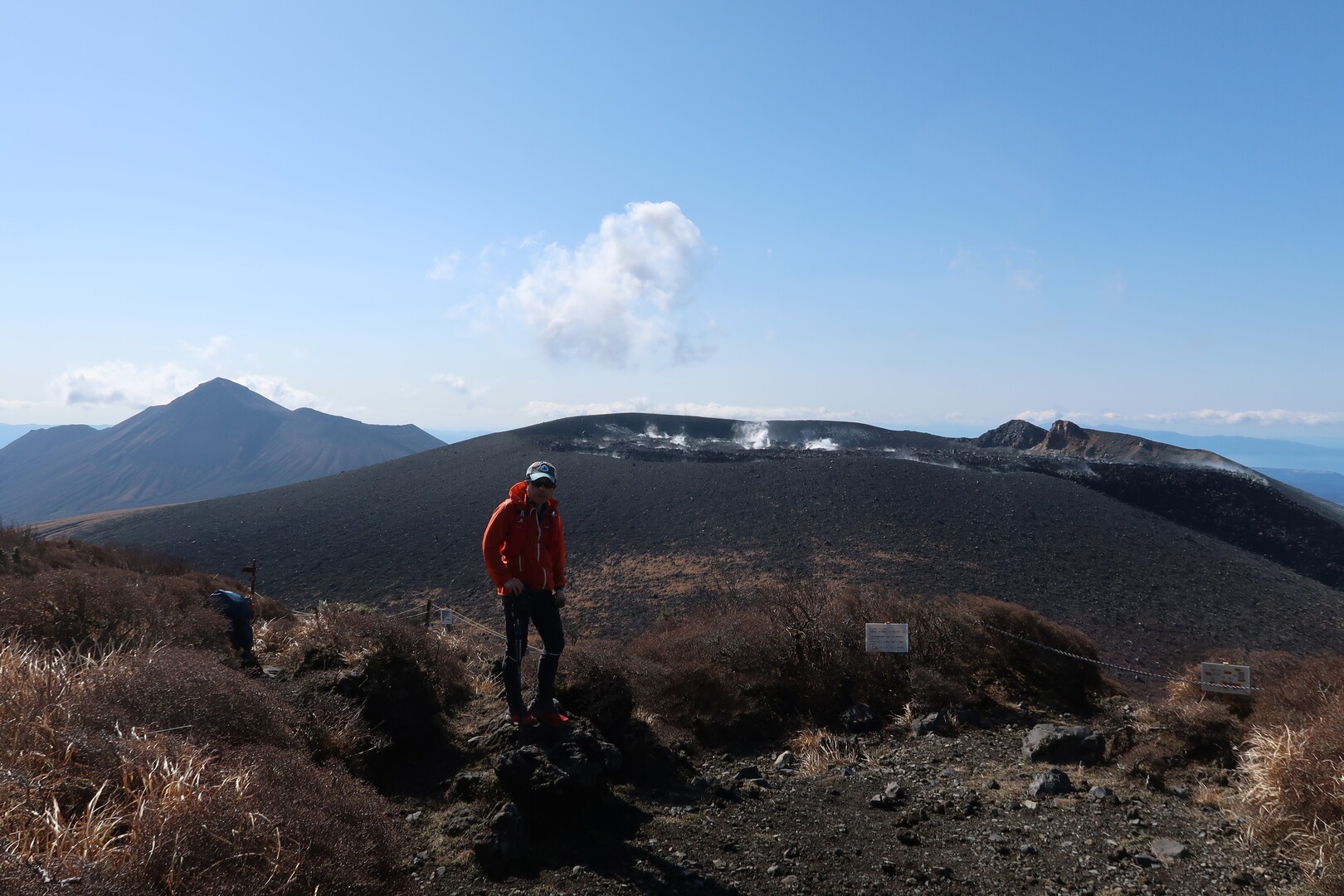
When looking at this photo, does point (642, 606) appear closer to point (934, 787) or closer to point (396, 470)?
point (934, 787)

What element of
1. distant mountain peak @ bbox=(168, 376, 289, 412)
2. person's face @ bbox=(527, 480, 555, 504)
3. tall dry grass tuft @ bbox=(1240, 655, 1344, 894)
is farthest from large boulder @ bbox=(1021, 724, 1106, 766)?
distant mountain peak @ bbox=(168, 376, 289, 412)

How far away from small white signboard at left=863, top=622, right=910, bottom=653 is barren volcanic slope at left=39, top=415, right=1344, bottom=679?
9494 millimetres

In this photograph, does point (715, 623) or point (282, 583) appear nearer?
point (715, 623)

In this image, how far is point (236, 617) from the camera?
6.27 metres

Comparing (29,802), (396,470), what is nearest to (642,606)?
(29,802)

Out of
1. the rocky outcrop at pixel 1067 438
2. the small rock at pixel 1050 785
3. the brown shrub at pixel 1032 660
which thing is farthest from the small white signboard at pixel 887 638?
the rocky outcrop at pixel 1067 438

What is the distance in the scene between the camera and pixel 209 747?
279 centimetres

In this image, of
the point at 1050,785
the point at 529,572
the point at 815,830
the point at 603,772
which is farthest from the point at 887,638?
the point at 529,572

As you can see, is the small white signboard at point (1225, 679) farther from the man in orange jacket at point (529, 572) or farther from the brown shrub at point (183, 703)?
the brown shrub at point (183, 703)

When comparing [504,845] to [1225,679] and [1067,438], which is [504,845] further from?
[1067,438]

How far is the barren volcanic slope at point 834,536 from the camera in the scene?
19.8 m

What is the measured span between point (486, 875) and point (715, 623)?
4.75 metres

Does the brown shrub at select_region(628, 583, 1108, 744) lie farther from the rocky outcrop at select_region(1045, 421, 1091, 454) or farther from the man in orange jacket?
the rocky outcrop at select_region(1045, 421, 1091, 454)

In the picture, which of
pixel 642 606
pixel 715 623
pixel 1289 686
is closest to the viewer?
pixel 1289 686
